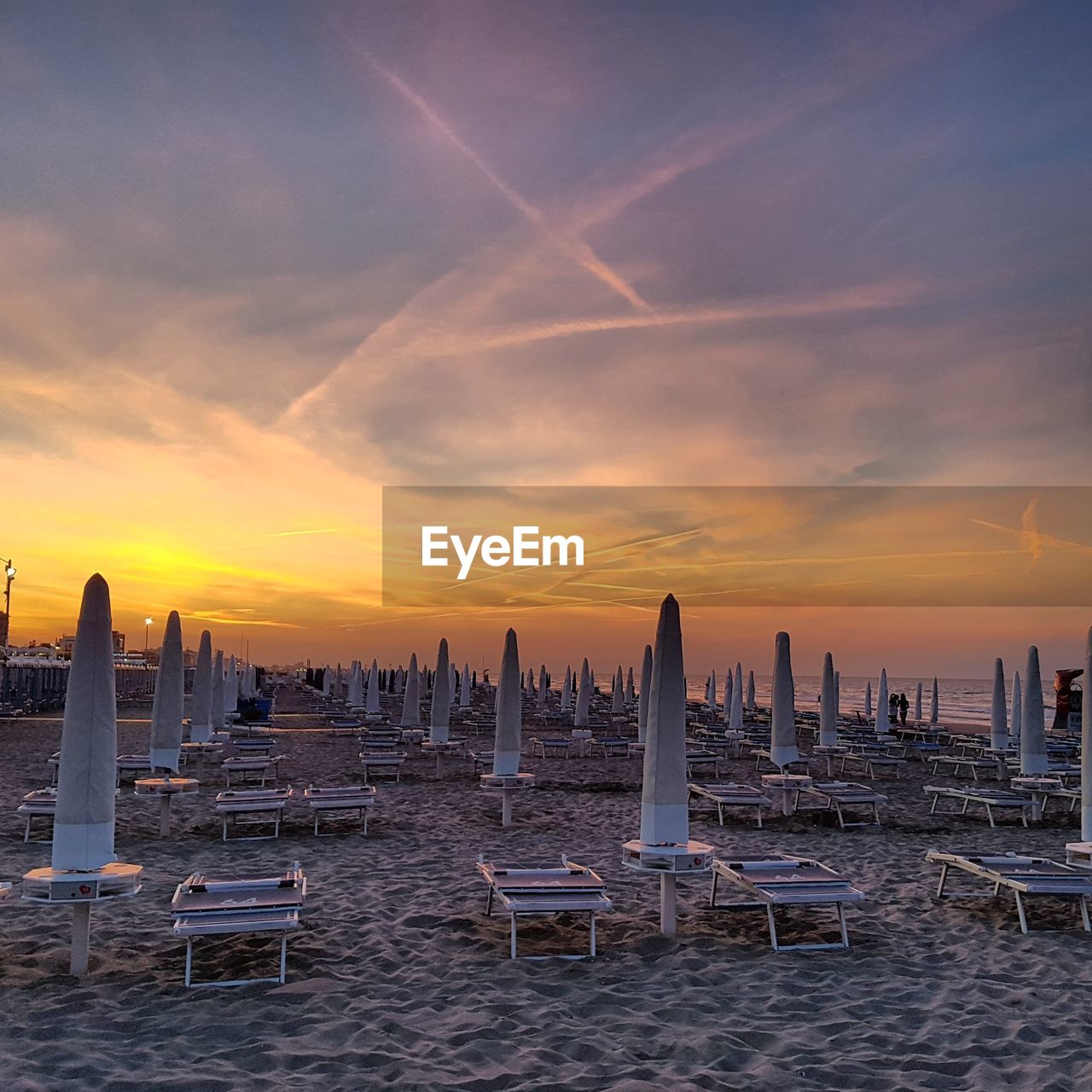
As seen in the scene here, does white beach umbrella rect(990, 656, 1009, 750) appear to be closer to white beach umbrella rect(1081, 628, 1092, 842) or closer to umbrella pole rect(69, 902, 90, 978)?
white beach umbrella rect(1081, 628, 1092, 842)

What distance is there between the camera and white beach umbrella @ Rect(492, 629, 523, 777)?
11914 millimetres

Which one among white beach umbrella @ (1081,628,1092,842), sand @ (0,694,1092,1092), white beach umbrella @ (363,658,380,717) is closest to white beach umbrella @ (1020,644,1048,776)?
sand @ (0,694,1092,1092)

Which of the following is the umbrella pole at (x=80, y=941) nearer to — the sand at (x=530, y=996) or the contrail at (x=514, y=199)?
the sand at (x=530, y=996)

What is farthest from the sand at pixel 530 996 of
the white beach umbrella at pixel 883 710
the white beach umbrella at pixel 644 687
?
the white beach umbrella at pixel 883 710

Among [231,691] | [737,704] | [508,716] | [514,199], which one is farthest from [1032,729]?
[231,691]

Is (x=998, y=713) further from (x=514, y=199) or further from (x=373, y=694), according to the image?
(x=373, y=694)

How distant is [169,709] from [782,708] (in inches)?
342

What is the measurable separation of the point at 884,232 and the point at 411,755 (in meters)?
14.7

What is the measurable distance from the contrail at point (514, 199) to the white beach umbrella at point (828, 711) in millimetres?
8401

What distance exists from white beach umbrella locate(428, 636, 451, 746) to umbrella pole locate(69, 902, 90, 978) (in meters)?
10.2

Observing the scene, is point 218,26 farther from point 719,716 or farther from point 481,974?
point 719,716

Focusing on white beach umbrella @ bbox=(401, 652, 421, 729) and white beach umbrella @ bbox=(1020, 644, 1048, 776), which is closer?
white beach umbrella @ bbox=(1020, 644, 1048, 776)

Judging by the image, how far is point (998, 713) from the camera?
66.2ft

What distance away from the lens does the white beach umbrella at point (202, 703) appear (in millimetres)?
15586
